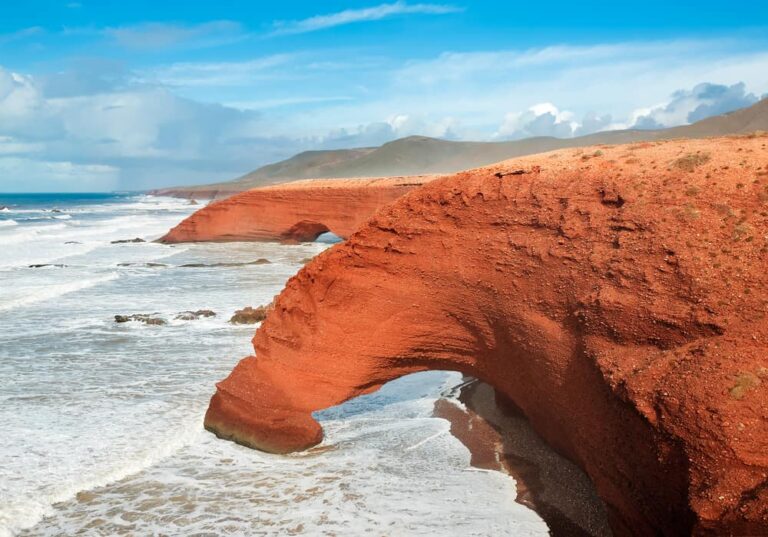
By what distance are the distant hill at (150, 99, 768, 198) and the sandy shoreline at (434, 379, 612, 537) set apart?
68.9 m

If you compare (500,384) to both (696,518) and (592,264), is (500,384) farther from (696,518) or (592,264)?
(696,518)

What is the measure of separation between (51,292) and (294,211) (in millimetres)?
15466

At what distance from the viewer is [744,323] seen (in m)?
4.46

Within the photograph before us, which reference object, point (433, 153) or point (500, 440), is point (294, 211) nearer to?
point (500, 440)

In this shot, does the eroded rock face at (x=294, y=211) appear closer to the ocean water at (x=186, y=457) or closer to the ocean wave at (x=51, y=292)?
the ocean wave at (x=51, y=292)

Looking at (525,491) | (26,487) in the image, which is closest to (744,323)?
(525,491)

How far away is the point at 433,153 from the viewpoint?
125250 millimetres

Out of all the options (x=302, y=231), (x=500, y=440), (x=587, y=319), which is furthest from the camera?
(x=302, y=231)

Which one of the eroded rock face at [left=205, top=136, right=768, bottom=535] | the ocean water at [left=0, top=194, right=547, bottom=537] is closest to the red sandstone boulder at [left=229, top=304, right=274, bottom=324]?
the ocean water at [left=0, top=194, right=547, bottom=537]

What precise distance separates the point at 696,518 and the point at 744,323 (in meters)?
1.36

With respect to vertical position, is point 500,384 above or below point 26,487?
above

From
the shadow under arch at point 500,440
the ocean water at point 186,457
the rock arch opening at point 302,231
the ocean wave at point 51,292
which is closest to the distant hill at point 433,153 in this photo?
the rock arch opening at point 302,231

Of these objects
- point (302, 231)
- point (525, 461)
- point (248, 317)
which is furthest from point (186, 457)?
point (302, 231)

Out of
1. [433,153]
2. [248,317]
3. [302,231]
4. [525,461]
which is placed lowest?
[525,461]
